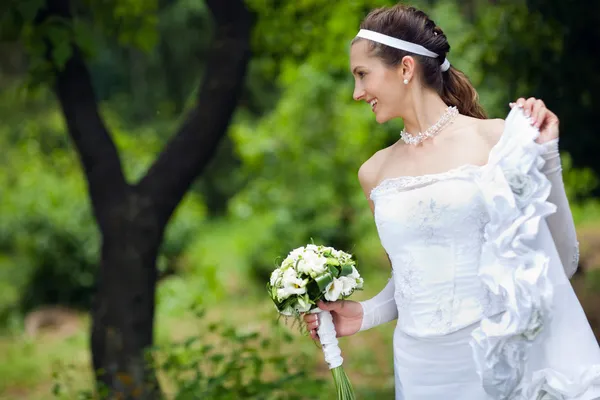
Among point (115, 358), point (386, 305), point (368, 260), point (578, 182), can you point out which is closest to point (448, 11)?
point (368, 260)

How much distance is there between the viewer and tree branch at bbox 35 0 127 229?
5406 mm

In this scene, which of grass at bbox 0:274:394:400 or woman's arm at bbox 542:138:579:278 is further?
grass at bbox 0:274:394:400

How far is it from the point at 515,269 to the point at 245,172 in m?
12.4

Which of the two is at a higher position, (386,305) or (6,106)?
(6,106)

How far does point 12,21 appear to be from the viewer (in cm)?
467

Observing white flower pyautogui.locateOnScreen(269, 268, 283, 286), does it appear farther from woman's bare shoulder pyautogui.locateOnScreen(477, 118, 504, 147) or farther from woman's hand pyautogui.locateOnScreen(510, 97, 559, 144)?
woman's hand pyautogui.locateOnScreen(510, 97, 559, 144)

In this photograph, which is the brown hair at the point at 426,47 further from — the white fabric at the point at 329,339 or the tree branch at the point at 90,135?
the tree branch at the point at 90,135

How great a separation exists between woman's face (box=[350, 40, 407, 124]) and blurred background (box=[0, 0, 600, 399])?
665 mm

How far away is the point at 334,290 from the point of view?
2920mm

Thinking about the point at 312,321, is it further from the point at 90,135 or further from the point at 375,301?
the point at 90,135

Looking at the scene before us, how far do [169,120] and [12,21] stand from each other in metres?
15.4

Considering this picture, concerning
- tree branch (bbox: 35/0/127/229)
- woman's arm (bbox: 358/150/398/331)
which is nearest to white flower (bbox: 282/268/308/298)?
Answer: woman's arm (bbox: 358/150/398/331)

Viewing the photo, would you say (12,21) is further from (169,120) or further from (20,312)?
(169,120)

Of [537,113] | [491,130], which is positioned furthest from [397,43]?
[537,113]
